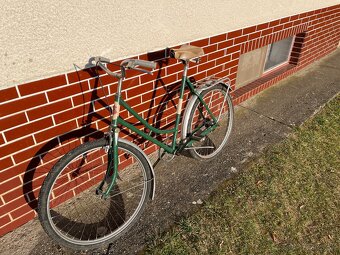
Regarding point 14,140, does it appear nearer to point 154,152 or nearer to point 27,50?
point 27,50

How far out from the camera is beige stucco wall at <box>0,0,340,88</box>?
1685 mm

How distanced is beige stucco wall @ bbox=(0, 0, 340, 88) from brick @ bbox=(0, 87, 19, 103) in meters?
0.04

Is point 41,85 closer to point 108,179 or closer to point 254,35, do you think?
point 108,179

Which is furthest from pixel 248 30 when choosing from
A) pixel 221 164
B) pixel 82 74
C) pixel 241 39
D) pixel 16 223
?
pixel 16 223

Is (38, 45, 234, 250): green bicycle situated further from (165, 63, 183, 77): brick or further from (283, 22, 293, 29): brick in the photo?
(283, 22, 293, 29): brick

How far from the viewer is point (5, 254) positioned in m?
2.05

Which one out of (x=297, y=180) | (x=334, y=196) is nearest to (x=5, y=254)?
(x=297, y=180)

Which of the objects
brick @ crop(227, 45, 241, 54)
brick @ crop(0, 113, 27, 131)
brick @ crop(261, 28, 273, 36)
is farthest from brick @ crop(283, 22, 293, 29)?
brick @ crop(0, 113, 27, 131)

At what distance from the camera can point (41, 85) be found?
1.88 metres

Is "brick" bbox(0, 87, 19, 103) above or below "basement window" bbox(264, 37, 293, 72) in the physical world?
above

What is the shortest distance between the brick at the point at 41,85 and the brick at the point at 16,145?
1.11 ft

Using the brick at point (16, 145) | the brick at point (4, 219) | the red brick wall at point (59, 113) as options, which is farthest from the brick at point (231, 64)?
the brick at point (4, 219)

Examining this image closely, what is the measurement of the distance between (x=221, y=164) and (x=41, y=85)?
1845 millimetres

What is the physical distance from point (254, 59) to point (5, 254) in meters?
3.79
